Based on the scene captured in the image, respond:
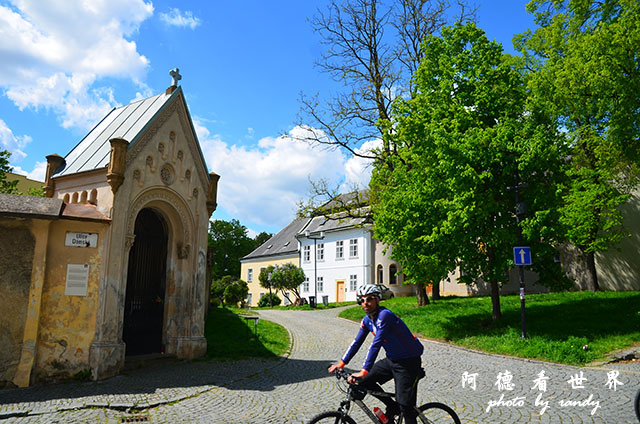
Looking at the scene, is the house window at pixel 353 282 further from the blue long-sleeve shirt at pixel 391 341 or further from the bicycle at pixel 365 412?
the blue long-sleeve shirt at pixel 391 341

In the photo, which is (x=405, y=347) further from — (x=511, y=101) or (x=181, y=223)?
(x=511, y=101)

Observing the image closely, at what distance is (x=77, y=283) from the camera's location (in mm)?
10086

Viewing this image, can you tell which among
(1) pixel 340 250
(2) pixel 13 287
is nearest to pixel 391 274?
(1) pixel 340 250

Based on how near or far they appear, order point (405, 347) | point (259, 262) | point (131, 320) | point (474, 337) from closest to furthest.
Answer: point (405, 347) → point (131, 320) → point (474, 337) → point (259, 262)

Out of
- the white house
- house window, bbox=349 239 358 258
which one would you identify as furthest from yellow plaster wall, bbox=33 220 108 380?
house window, bbox=349 239 358 258

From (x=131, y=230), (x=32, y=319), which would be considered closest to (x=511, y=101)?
(x=131, y=230)

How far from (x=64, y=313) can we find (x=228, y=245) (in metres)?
63.5

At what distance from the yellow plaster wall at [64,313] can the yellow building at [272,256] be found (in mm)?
37892

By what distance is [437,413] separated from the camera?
15.6 feet

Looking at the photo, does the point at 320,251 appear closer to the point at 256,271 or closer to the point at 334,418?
the point at 256,271

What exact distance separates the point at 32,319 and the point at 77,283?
1122mm

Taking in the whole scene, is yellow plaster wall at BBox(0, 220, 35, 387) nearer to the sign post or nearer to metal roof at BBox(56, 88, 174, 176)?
metal roof at BBox(56, 88, 174, 176)

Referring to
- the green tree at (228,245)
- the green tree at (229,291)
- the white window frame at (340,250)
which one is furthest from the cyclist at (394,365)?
the green tree at (228,245)

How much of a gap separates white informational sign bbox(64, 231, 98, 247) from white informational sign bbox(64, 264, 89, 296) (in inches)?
19.5
